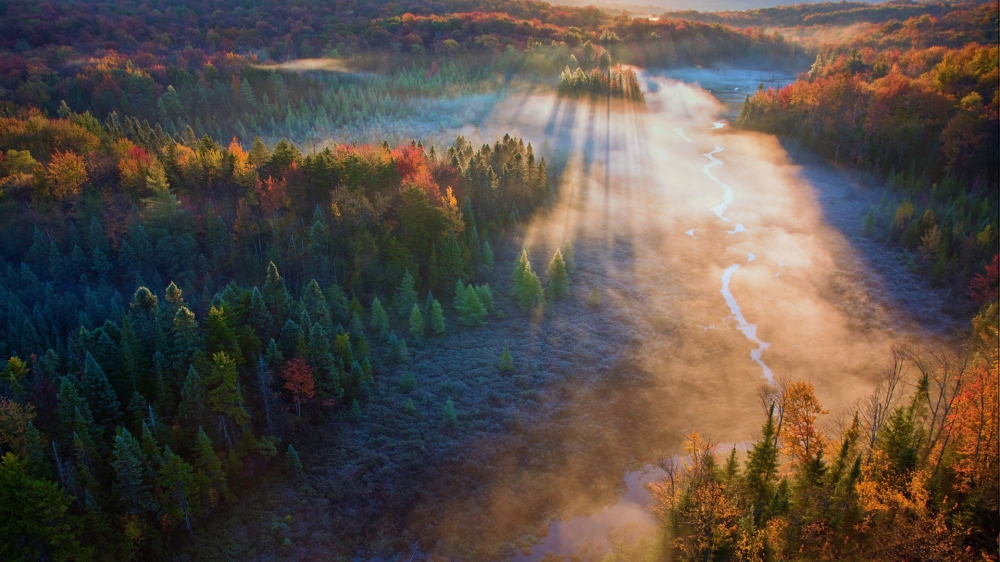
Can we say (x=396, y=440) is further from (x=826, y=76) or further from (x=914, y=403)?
(x=826, y=76)

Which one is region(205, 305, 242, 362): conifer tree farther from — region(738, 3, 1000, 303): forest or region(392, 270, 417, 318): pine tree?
region(738, 3, 1000, 303): forest

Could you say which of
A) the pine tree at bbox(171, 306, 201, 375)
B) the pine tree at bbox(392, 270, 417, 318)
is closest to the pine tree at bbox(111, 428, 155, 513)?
the pine tree at bbox(171, 306, 201, 375)

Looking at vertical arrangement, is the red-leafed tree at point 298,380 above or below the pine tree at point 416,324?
above

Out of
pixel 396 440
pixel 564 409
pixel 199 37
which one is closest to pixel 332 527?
pixel 396 440

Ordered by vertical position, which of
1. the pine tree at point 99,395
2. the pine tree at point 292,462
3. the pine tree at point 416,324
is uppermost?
the pine tree at point 99,395

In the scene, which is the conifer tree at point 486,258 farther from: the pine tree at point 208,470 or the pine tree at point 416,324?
the pine tree at point 208,470

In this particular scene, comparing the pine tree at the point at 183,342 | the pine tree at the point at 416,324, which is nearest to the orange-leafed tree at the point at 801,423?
the pine tree at the point at 416,324

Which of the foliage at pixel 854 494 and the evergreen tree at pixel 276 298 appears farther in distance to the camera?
the evergreen tree at pixel 276 298
